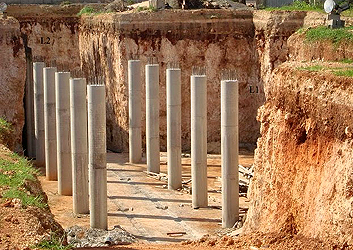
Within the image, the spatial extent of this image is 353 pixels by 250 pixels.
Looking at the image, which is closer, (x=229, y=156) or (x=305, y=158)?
(x=305, y=158)

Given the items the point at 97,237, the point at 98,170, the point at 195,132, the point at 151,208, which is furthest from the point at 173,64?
the point at 97,237

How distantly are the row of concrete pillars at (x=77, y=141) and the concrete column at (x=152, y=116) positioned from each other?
3.21m

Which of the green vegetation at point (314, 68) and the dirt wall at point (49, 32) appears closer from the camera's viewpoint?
the green vegetation at point (314, 68)

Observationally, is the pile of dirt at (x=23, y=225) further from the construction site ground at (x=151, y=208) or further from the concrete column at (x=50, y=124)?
the concrete column at (x=50, y=124)

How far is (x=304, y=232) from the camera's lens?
1916 cm

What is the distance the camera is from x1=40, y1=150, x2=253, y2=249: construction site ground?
25.6m

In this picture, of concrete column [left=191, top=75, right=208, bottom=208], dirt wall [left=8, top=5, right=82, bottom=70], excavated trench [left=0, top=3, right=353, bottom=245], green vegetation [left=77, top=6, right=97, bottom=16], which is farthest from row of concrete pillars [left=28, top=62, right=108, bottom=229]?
green vegetation [left=77, top=6, right=97, bottom=16]

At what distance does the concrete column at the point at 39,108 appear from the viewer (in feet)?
117

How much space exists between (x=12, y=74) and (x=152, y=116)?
24.0 feet

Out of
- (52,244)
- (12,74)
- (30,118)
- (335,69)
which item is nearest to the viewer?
(52,244)

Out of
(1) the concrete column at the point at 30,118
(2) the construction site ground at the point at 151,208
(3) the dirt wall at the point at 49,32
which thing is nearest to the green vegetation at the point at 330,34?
(2) the construction site ground at the point at 151,208

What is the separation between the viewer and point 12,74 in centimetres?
3762

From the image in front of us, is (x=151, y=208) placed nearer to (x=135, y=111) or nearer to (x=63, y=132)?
(x=63, y=132)

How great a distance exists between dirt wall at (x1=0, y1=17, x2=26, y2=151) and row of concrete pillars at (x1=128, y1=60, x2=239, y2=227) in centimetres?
507
